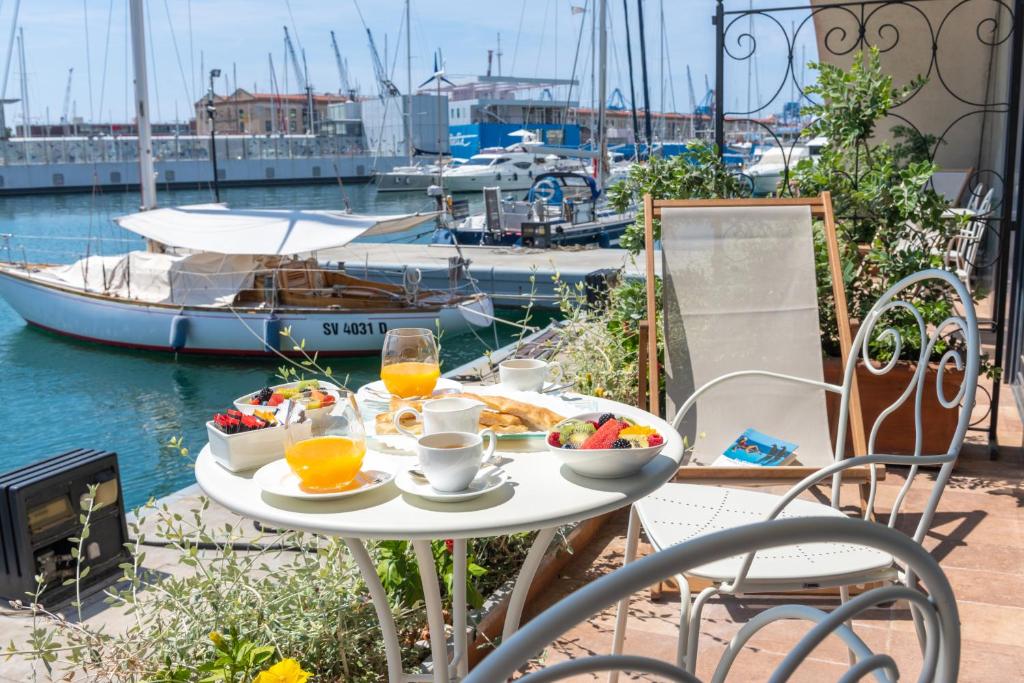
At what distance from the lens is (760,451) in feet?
10.3

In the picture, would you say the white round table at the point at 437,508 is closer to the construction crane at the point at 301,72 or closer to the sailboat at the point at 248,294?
the sailboat at the point at 248,294

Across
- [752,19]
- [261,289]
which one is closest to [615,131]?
[261,289]

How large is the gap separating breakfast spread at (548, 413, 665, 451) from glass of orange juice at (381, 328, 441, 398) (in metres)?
0.45

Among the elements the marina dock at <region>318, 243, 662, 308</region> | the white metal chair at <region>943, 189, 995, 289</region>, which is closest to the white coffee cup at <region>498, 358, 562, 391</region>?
the white metal chair at <region>943, 189, 995, 289</region>

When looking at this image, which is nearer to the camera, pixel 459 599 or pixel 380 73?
pixel 459 599

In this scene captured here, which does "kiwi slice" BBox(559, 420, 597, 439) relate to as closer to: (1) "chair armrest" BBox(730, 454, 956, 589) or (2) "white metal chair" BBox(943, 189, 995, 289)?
(1) "chair armrest" BBox(730, 454, 956, 589)

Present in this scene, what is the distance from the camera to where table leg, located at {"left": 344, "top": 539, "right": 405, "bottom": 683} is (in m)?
1.80

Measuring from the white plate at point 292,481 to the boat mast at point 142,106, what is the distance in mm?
15979

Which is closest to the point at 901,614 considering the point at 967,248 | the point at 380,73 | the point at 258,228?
the point at 967,248

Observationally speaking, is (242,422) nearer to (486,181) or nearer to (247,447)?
(247,447)

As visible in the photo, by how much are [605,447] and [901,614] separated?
1734mm

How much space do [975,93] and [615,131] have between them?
61.3 m

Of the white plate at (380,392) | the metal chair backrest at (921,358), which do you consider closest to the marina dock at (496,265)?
the metal chair backrest at (921,358)

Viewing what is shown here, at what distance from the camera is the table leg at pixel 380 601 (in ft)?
5.89
